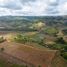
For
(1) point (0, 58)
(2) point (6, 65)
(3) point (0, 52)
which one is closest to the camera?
(2) point (6, 65)

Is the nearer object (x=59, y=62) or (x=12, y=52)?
(x=59, y=62)

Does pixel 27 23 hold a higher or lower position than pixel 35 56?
lower

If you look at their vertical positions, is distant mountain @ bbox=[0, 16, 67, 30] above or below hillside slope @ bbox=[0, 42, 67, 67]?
below

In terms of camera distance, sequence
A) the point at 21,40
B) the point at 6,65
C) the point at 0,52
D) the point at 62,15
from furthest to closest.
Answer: the point at 62,15 < the point at 21,40 < the point at 0,52 < the point at 6,65

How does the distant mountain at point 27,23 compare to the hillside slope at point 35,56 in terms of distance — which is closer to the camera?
the hillside slope at point 35,56

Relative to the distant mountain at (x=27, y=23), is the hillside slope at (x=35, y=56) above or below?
above

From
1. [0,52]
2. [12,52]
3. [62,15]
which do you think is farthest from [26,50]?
[62,15]

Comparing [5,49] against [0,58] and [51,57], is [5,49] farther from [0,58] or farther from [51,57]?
[51,57]

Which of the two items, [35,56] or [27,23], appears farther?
[27,23]

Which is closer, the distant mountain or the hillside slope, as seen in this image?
the hillside slope

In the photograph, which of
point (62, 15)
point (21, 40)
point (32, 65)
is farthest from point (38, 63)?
point (62, 15)
